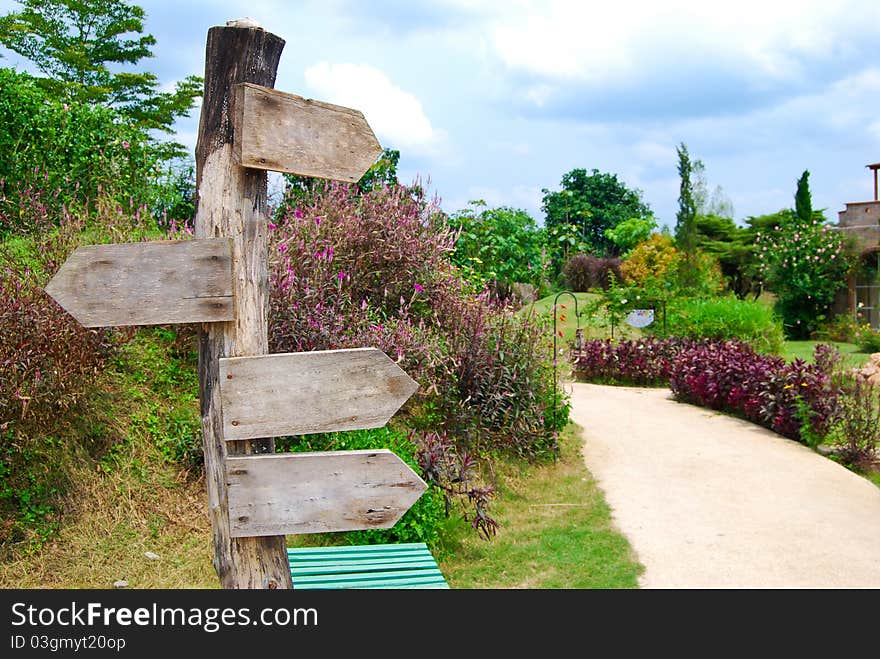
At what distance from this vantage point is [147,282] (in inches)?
91.7

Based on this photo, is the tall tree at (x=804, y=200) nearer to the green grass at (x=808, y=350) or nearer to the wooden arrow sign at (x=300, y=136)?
the green grass at (x=808, y=350)

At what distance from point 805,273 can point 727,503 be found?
15805 mm

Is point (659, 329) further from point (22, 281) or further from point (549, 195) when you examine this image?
point (549, 195)

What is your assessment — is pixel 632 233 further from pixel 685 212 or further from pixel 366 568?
pixel 366 568

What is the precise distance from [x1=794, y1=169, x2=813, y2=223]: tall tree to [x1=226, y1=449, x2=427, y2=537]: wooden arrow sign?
2457 centimetres

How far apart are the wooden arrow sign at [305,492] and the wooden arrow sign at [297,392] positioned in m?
0.10

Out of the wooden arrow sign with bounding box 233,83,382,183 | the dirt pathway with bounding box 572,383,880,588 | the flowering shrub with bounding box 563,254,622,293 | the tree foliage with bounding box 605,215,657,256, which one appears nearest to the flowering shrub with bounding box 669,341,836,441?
the dirt pathway with bounding box 572,383,880,588

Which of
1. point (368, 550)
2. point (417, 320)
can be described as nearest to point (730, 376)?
point (417, 320)

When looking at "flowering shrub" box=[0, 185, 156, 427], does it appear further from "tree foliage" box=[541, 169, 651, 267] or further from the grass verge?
"tree foliage" box=[541, 169, 651, 267]

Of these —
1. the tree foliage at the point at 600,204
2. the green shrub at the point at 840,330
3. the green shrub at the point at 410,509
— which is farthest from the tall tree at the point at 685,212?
the tree foliage at the point at 600,204

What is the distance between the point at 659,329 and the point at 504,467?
8171 mm

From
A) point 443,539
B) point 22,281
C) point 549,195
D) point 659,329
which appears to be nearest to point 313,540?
point 443,539

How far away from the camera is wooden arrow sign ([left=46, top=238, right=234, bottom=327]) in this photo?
2328mm

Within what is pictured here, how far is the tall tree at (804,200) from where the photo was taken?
944 inches
